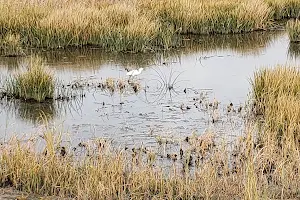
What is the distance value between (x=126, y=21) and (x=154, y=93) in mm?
4823

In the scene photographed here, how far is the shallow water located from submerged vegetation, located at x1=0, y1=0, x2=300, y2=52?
416 mm

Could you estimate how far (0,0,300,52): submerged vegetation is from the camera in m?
12.4

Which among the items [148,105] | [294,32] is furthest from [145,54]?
[148,105]

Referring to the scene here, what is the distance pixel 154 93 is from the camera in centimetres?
894

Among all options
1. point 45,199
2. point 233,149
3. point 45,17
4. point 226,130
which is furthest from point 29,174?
point 45,17

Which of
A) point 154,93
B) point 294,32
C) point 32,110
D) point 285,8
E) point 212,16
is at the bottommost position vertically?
point 32,110

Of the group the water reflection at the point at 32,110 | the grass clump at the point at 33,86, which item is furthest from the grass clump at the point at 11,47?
the water reflection at the point at 32,110

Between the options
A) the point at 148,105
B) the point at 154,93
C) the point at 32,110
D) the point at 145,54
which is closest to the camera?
the point at 32,110

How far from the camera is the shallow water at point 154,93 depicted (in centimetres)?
709

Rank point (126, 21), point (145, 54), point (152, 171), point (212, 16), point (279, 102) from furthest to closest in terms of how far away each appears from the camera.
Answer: point (212, 16) < point (126, 21) < point (145, 54) < point (279, 102) < point (152, 171)

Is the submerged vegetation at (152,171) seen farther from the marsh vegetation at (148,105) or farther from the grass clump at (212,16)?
the grass clump at (212,16)

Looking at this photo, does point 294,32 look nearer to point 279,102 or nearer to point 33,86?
point 279,102

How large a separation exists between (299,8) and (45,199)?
13.6 m

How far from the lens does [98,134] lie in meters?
6.86
